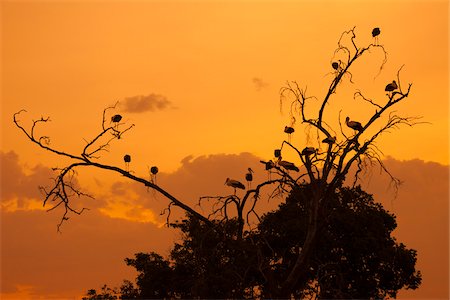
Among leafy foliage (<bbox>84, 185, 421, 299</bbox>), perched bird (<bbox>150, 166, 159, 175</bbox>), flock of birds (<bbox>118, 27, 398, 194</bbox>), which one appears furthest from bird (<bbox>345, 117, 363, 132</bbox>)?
leafy foliage (<bbox>84, 185, 421, 299</bbox>)

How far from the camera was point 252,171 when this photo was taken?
60.7 feet

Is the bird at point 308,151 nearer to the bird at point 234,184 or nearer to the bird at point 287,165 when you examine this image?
the bird at point 287,165

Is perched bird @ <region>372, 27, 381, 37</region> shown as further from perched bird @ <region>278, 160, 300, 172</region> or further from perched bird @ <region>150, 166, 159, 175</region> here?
perched bird @ <region>150, 166, 159, 175</region>

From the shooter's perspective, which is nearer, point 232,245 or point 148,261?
point 232,245

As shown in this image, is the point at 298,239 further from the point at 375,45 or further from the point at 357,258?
the point at 375,45

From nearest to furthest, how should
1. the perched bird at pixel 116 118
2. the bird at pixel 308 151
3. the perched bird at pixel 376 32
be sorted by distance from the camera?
the bird at pixel 308 151 < the perched bird at pixel 116 118 < the perched bird at pixel 376 32

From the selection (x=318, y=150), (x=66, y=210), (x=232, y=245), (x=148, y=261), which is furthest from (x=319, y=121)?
(x=148, y=261)

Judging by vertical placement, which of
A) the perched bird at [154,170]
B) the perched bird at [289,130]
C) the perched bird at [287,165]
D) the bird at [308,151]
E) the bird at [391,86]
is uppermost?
the bird at [391,86]

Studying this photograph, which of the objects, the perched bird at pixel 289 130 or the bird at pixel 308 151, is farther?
the perched bird at pixel 289 130

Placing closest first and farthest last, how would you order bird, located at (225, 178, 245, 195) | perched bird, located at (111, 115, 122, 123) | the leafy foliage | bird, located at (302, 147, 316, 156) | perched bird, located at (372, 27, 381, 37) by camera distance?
1. bird, located at (302, 147, 316, 156)
2. perched bird, located at (111, 115, 122, 123)
3. perched bird, located at (372, 27, 381, 37)
4. bird, located at (225, 178, 245, 195)
5. the leafy foliage

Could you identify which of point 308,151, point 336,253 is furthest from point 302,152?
point 336,253

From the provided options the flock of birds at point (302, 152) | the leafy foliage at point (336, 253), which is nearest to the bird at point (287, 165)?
the flock of birds at point (302, 152)

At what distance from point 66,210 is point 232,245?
3.92 meters

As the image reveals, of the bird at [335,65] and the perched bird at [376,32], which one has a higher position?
the perched bird at [376,32]
